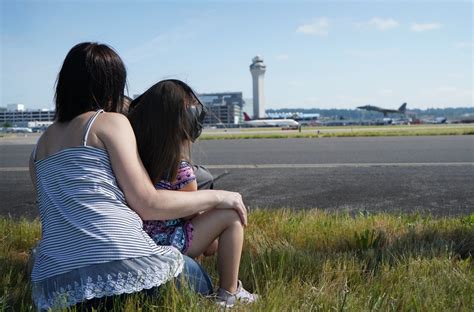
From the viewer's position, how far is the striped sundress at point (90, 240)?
1.85 meters

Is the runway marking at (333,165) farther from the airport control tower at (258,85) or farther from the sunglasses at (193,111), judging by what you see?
the airport control tower at (258,85)

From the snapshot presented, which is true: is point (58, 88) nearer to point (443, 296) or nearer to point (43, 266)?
point (43, 266)

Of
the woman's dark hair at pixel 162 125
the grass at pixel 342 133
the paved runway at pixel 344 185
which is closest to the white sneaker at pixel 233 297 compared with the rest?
the woman's dark hair at pixel 162 125

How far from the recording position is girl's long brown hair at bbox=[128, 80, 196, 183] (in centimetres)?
215

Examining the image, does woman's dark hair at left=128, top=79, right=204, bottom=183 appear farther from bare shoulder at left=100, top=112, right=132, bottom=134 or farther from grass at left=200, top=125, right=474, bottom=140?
grass at left=200, top=125, right=474, bottom=140

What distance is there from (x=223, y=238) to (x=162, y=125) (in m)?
0.62

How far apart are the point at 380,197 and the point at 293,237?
2816 mm

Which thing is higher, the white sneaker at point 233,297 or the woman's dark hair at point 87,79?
the woman's dark hair at point 87,79

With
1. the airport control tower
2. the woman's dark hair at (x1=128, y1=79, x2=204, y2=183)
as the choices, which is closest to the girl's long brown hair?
the woman's dark hair at (x1=128, y1=79, x2=204, y2=183)

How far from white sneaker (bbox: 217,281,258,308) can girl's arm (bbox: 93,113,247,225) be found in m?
0.41

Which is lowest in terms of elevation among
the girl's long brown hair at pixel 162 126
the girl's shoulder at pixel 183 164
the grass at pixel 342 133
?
the grass at pixel 342 133

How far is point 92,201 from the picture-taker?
1.88m

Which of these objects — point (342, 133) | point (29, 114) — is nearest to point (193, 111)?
point (342, 133)

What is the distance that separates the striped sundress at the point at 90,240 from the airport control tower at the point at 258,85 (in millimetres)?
137274
